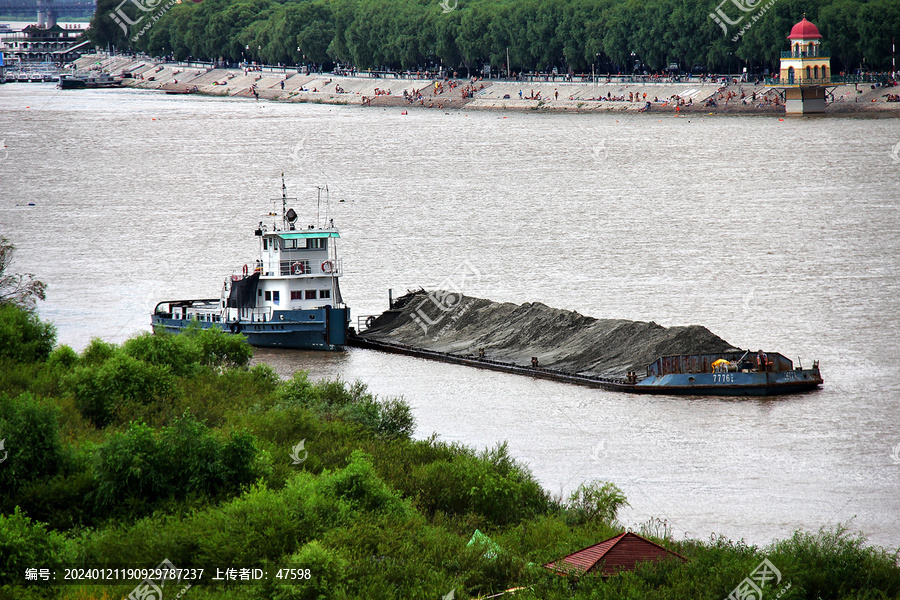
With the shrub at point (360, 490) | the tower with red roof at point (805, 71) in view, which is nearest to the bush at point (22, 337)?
the shrub at point (360, 490)

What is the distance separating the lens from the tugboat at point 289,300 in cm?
5297

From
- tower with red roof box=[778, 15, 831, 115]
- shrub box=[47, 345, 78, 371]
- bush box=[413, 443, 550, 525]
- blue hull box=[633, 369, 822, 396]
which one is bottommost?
blue hull box=[633, 369, 822, 396]

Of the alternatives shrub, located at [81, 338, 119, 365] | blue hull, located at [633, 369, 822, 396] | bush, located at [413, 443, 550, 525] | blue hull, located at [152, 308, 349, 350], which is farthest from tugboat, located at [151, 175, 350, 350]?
bush, located at [413, 443, 550, 525]

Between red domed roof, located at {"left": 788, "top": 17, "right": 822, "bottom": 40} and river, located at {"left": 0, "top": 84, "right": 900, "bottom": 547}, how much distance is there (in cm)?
1029

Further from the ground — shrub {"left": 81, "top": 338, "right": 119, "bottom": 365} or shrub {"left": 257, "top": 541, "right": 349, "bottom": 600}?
shrub {"left": 81, "top": 338, "right": 119, "bottom": 365}

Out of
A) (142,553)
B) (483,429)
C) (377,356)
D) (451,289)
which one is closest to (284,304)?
(377,356)

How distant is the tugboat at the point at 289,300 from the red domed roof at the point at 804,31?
352 ft

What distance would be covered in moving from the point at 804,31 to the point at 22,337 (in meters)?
124

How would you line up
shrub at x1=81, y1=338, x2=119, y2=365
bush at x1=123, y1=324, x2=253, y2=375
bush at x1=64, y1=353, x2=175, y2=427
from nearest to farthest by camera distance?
bush at x1=64, y1=353, x2=175, y2=427 < bush at x1=123, y1=324, x2=253, y2=375 < shrub at x1=81, y1=338, x2=119, y2=365

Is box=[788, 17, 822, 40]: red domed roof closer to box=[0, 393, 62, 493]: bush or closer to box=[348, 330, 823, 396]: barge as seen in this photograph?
box=[348, 330, 823, 396]: barge

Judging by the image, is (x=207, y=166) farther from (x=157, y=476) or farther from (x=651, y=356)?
(x=157, y=476)

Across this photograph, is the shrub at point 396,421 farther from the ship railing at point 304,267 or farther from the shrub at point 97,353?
the ship railing at point 304,267

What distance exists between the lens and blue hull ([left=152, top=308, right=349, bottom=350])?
5281 cm

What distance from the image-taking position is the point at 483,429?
40375 millimetres
